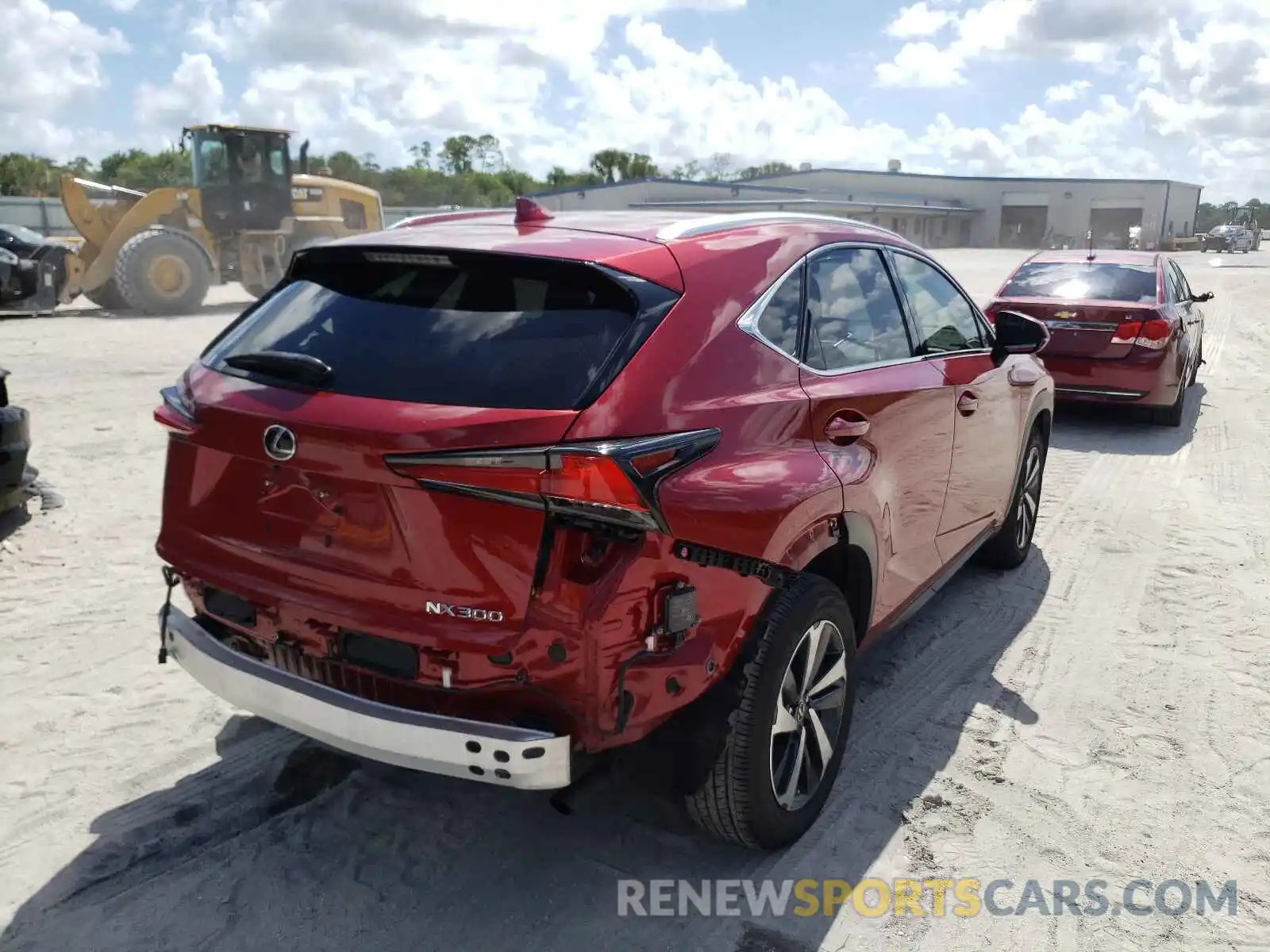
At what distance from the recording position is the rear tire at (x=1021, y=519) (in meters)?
5.32

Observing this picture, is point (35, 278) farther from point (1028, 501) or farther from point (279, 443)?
point (279, 443)

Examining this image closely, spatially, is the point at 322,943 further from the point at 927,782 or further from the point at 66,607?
the point at 66,607

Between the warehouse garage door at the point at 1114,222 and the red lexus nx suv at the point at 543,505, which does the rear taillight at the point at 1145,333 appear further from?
the warehouse garage door at the point at 1114,222

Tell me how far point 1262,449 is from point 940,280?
5.94 metres

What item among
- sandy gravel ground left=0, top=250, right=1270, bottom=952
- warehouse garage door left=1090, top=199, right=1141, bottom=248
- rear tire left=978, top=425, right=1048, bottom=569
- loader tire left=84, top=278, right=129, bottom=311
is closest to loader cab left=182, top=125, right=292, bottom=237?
loader tire left=84, top=278, right=129, bottom=311

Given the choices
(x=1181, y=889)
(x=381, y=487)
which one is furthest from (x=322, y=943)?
(x=1181, y=889)

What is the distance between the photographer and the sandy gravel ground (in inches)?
109

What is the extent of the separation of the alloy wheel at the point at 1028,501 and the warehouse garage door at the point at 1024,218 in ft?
232

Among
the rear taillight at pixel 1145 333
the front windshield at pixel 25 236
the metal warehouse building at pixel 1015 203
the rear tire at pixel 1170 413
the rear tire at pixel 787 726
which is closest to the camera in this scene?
the rear tire at pixel 787 726

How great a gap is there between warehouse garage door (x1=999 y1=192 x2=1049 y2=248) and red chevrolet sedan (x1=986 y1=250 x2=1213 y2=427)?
66.0 m

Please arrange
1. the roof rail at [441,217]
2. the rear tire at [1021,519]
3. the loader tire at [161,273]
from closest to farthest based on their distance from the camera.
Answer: the roof rail at [441,217], the rear tire at [1021,519], the loader tire at [161,273]

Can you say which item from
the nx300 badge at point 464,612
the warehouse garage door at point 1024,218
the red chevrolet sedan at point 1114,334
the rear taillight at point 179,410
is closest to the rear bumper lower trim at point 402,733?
the nx300 badge at point 464,612

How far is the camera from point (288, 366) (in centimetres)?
272

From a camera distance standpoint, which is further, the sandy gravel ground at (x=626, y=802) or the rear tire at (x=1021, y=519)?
the rear tire at (x=1021, y=519)
